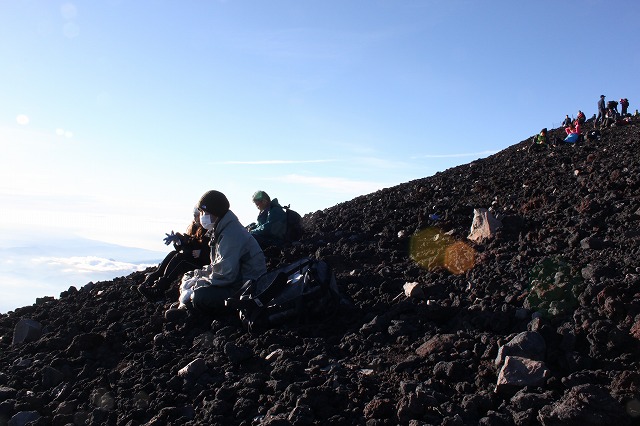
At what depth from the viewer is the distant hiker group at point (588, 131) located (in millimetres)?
16594

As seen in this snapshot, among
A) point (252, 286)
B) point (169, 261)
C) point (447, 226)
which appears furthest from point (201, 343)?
point (447, 226)

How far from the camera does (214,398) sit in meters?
5.01

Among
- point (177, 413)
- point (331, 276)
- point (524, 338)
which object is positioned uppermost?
point (331, 276)

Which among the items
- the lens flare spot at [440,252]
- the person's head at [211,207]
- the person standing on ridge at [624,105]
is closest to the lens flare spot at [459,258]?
the lens flare spot at [440,252]

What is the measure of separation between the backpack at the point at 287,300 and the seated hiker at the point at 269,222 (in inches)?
150

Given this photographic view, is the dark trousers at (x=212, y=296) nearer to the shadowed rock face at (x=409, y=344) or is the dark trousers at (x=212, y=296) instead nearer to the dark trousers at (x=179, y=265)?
the shadowed rock face at (x=409, y=344)

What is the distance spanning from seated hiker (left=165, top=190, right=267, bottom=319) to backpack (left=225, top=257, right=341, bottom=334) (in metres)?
0.43

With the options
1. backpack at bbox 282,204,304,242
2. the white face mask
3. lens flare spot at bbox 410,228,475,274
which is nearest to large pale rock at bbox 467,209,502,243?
lens flare spot at bbox 410,228,475,274

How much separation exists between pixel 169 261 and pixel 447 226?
4270 millimetres

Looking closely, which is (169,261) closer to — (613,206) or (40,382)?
(40,382)

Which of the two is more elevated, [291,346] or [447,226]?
[447,226]

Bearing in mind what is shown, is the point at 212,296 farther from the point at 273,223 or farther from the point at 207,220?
the point at 273,223

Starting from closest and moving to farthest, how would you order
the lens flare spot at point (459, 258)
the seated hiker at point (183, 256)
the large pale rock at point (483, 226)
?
the lens flare spot at point (459, 258) < the large pale rock at point (483, 226) < the seated hiker at point (183, 256)

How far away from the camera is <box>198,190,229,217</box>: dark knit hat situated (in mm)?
6969
